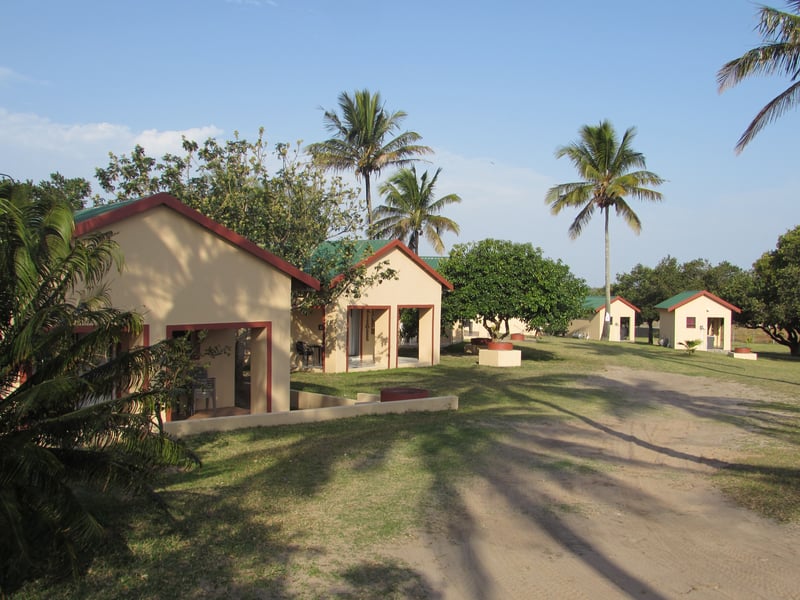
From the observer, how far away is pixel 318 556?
6.70 meters

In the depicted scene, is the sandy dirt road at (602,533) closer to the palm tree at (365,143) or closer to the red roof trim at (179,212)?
the red roof trim at (179,212)

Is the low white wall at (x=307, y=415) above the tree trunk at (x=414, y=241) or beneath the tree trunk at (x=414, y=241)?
beneath

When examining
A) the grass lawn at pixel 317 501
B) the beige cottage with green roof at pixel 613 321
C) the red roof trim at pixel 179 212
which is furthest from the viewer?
the beige cottage with green roof at pixel 613 321

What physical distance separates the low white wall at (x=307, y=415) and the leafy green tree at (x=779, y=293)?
33735 millimetres

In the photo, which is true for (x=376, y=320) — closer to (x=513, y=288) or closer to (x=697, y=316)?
(x=513, y=288)

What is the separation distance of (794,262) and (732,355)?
899 centimetres

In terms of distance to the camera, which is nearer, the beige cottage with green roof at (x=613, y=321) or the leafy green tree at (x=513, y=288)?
the leafy green tree at (x=513, y=288)

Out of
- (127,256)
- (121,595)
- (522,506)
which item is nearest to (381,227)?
(127,256)

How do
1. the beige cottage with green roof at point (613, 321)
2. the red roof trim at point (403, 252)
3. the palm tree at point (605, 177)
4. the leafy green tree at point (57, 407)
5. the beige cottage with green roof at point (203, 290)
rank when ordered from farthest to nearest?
the beige cottage with green roof at point (613, 321)
the palm tree at point (605, 177)
the red roof trim at point (403, 252)
the beige cottage with green roof at point (203, 290)
the leafy green tree at point (57, 407)

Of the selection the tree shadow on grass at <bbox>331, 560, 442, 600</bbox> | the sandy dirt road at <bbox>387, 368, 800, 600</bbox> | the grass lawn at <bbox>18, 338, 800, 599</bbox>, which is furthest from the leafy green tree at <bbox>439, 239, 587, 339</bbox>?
the tree shadow on grass at <bbox>331, 560, 442, 600</bbox>

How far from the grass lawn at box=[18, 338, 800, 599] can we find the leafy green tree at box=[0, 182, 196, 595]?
1.74 ft

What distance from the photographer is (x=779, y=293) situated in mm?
42625

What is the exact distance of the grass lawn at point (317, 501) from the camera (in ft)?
20.0

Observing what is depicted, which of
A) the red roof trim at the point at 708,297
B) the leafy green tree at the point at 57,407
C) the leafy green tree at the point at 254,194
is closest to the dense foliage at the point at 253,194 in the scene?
the leafy green tree at the point at 254,194
